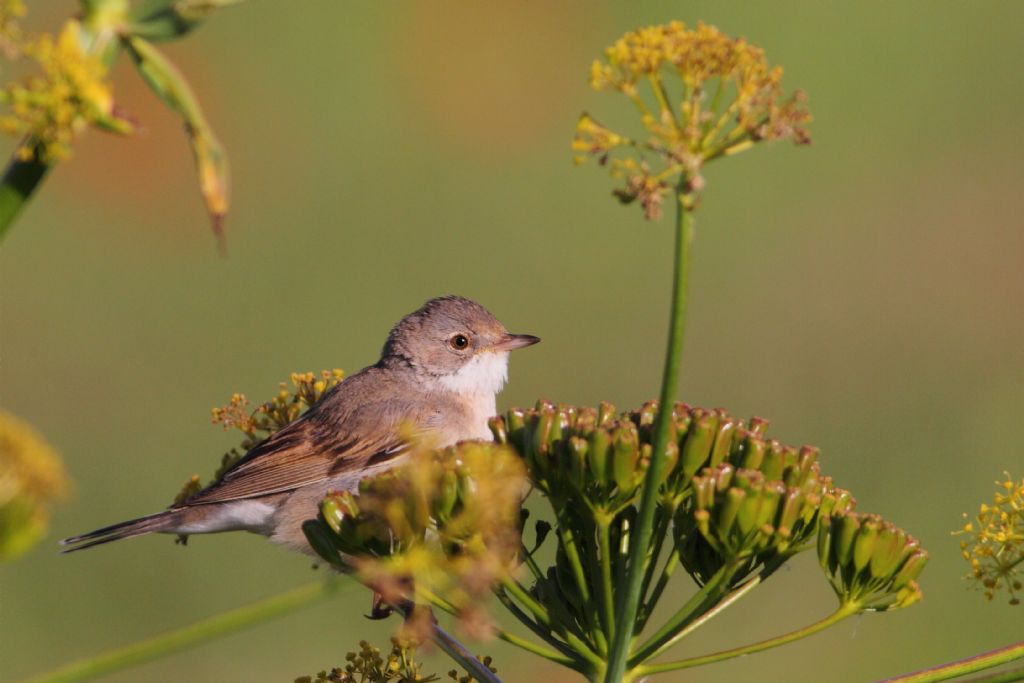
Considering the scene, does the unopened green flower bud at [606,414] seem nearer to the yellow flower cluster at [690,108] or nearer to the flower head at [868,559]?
the flower head at [868,559]

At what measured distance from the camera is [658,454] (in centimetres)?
210

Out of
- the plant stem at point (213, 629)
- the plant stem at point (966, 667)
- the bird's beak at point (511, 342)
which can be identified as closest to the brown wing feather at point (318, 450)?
the bird's beak at point (511, 342)

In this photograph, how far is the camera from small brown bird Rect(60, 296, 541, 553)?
4938mm

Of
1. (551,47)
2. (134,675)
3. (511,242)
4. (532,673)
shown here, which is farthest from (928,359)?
(134,675)

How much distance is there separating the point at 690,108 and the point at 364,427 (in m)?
3.36

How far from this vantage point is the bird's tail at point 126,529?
4113 mm

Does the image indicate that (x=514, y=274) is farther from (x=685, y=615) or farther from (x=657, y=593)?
(x=685, y=615)

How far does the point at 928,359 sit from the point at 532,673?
16.3 feet

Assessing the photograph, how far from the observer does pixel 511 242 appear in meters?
12.1

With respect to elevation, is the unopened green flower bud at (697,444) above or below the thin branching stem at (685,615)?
above

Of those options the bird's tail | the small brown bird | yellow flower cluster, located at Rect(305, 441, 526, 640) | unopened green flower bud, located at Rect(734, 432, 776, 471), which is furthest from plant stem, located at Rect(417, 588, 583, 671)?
the bird's tail

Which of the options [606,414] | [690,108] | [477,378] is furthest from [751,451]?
[477,378]

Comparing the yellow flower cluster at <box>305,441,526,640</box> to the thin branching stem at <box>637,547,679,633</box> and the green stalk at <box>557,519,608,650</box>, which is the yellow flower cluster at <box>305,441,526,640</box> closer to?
the green stalk at <box>557,519,608,650</box>

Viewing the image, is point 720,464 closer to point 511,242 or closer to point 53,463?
point 53,463
